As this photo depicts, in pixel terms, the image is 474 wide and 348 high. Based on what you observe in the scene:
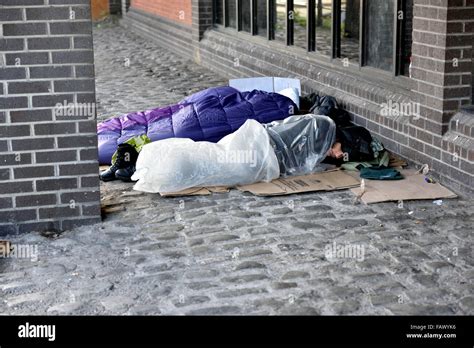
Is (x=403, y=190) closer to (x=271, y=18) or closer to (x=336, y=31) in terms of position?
(x=336, y=31)

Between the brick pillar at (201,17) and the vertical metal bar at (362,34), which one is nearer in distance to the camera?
the vertical metal bar at (362,34)

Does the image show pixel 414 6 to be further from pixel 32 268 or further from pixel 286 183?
pixel 32 268

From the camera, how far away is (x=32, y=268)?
5.36m

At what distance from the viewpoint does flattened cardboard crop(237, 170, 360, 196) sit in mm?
6813

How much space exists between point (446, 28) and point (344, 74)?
2.13 metres

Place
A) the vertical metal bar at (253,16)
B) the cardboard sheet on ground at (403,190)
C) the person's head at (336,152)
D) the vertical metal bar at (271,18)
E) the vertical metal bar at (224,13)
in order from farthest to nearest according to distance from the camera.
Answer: the vertical metal bar at (224,13), the vertical metal bar at (253,16), the vertical metal bar at (271,18), the person's head at (336,152), the cardboard sheet on ground at (403,190)

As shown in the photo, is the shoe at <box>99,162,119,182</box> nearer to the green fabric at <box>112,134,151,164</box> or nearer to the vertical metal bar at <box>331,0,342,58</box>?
the green fabric at <box>112,134,151,164</box>

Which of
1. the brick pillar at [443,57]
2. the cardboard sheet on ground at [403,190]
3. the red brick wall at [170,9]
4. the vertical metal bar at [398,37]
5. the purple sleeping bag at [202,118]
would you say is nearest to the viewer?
the cardboard sheet on ground at [403,190]

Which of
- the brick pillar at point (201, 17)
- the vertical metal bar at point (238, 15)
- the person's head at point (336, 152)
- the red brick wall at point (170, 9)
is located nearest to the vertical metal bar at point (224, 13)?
the brick pillar at point (201, 17)

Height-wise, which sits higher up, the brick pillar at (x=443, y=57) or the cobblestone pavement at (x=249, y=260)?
the brick pillar at (x=443, y=57)

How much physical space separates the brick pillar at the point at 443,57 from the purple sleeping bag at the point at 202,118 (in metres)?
1.62

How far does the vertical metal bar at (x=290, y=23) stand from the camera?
10.2m

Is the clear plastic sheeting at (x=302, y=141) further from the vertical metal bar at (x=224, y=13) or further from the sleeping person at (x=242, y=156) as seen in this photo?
the vertical metal bar at (x=224, y=13)

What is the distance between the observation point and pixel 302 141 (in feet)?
24.0
